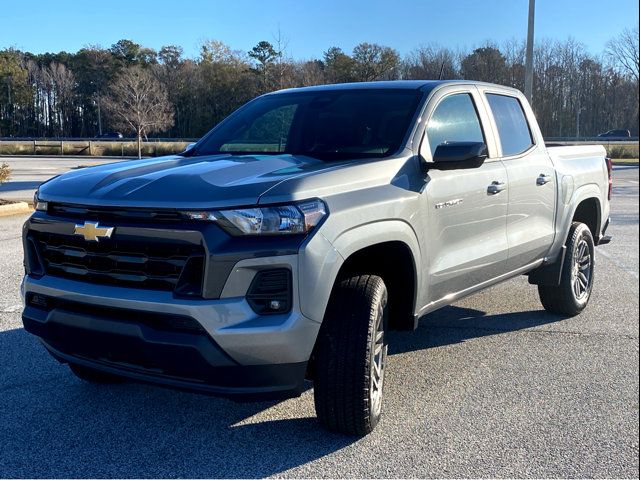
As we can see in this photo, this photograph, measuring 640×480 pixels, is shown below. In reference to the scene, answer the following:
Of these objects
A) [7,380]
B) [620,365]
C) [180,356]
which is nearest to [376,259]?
[180,356]

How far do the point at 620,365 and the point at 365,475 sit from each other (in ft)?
7.88

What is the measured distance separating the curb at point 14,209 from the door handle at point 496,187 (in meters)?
10.7

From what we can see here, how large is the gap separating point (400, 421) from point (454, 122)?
6.74ft

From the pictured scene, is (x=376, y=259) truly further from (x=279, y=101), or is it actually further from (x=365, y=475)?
(x=279, y=101)

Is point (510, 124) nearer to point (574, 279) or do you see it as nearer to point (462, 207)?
point (462, 207)

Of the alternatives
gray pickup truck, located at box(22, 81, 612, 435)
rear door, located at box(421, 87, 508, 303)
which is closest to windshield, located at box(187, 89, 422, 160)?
gray pickup truck, located at box(22, 81, 612, 435)

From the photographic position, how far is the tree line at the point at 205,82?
23578 mm

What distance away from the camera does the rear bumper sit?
284cm

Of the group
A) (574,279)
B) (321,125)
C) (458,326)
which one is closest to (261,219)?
(321,125)

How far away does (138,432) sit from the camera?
11.4 ft

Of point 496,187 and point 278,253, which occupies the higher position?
point 496,187

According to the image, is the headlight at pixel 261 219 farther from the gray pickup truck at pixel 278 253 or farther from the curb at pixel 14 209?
the curb at pixel 14 209

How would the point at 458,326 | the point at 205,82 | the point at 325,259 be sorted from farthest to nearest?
the point at 205,82 → the point at 458,326 → the point at 325,259

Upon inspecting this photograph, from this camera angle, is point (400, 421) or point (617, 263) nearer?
point (400, 421)
